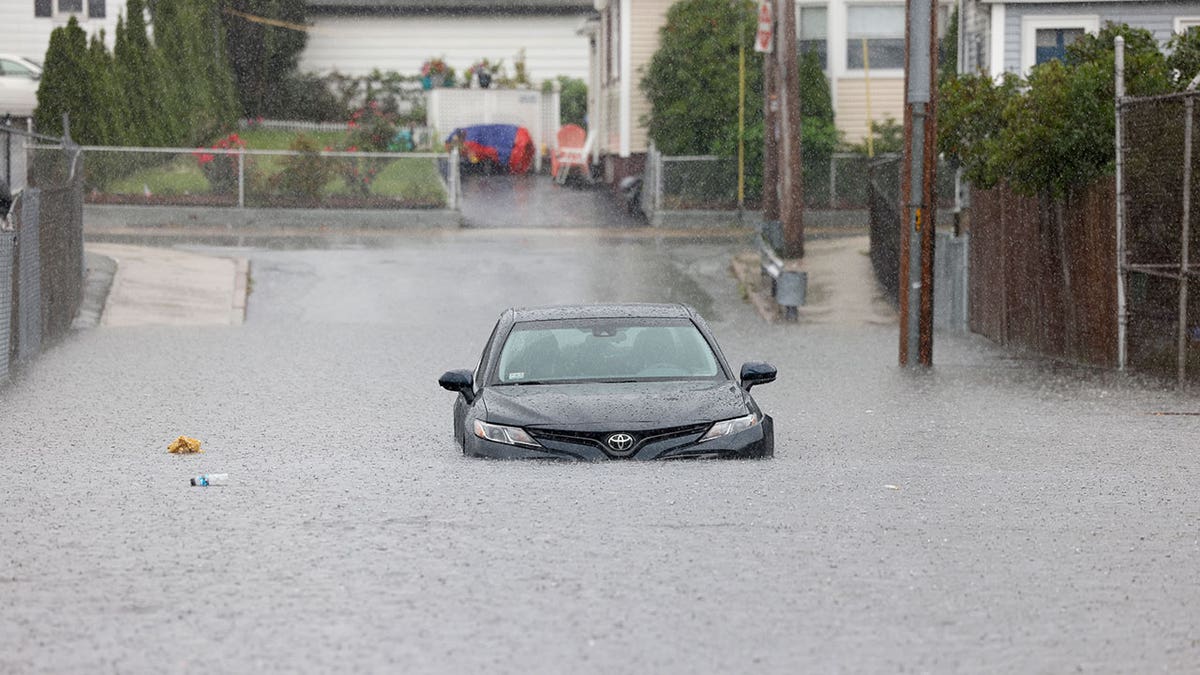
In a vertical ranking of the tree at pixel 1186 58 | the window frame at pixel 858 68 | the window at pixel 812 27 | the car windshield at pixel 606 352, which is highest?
the window at pixel 812 27

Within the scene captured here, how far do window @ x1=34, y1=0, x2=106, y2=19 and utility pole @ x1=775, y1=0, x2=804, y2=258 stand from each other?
79.6 feet

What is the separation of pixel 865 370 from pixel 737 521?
1225 cm

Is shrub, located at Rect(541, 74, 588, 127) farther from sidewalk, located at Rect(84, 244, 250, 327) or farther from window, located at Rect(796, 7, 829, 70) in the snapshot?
sidewalk, located at Rect(84, 244, 250, 327)

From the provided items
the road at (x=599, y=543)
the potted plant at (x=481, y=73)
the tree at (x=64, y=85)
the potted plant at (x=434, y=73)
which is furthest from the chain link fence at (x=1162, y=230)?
the potted plant at (x=434, y=73)

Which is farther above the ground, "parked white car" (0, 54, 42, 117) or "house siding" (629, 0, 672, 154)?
"house siding" (629, 0, 672, 154)

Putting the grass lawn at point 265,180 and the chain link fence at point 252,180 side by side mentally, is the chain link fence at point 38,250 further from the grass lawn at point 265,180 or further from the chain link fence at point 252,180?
the grass lawn at point 265,180

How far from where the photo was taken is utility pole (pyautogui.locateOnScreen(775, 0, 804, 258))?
107ft

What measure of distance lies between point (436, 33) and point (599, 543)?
163 feet

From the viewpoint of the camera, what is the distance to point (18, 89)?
45594mm

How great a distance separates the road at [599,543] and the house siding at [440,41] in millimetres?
39438

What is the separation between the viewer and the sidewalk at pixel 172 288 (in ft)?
91.0

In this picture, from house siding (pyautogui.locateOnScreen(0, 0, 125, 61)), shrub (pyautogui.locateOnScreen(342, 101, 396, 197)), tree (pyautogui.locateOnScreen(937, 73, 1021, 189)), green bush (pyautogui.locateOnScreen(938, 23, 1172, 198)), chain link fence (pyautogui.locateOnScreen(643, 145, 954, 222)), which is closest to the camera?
green bush (pyautogui.locateOnScreen(938, 23, 1172, 198))

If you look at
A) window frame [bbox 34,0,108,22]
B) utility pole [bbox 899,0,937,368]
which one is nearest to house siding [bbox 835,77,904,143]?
window frame [bbox 34,0,108,22]

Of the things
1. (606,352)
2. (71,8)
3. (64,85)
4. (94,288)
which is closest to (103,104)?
(64,85)
